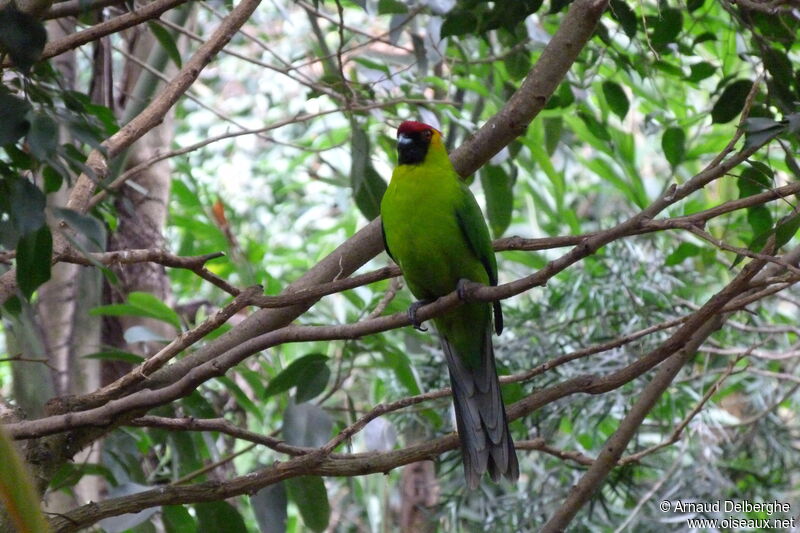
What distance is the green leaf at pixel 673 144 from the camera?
2932 millimetres

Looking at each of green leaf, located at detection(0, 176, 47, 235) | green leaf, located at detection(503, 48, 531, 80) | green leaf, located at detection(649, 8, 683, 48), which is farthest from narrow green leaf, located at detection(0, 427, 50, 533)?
green leaf, located at detection(503, 48, 531, 80)

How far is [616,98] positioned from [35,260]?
6.92 ft

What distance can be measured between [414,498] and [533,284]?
9.54 feet

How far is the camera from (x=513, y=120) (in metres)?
2.14

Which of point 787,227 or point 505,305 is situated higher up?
point 505,305

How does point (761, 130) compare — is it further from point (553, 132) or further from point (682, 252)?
point (553, 132)

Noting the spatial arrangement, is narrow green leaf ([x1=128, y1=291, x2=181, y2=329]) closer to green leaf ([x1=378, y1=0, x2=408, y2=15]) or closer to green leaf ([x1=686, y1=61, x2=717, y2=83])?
green leaf ([x1=378, y1=0, x2=408, y2=15])

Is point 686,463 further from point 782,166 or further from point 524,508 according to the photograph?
point 782,166

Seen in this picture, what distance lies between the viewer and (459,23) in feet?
8.86

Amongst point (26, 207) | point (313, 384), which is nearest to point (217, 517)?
point (313, 384)

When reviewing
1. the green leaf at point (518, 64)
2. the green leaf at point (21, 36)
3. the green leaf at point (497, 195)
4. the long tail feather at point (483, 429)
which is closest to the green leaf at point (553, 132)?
the green leaf at point (518, 64)

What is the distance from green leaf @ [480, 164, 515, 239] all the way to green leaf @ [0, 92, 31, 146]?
188 cm

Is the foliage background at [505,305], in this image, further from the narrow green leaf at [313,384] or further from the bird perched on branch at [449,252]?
the bird perched on branch at [449,252]

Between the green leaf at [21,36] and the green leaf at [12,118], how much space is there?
8cm
